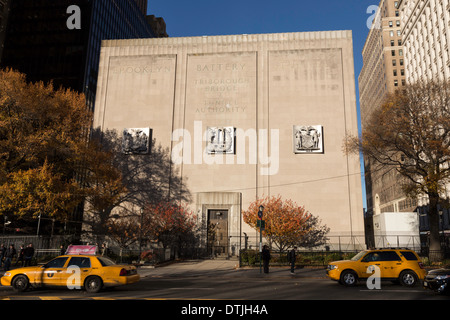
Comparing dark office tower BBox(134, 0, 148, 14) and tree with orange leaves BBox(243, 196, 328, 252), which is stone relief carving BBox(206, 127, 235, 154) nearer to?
tree with orange leaves BBox(243, 196, 328, 252)

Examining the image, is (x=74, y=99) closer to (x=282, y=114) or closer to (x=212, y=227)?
(x=212, y=227)

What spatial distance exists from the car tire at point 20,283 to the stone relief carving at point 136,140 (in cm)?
2421

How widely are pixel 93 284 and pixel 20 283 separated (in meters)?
3.05

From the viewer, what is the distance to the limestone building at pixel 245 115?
1385 inches

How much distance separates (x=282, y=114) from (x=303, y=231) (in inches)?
512

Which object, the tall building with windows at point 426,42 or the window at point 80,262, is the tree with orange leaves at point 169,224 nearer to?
the window at point 80,262

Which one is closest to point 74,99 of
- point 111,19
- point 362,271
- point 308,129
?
point 308,129

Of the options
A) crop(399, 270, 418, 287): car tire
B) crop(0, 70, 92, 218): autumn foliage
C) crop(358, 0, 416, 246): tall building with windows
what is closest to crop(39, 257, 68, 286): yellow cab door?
crop(0, 70, 92, 218): autumn foliage

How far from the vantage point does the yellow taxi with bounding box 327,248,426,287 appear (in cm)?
1565

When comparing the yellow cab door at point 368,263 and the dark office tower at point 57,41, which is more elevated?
the dark office tower at point 57,41

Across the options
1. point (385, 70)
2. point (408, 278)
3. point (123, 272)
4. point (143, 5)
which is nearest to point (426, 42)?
point (385, 70)
